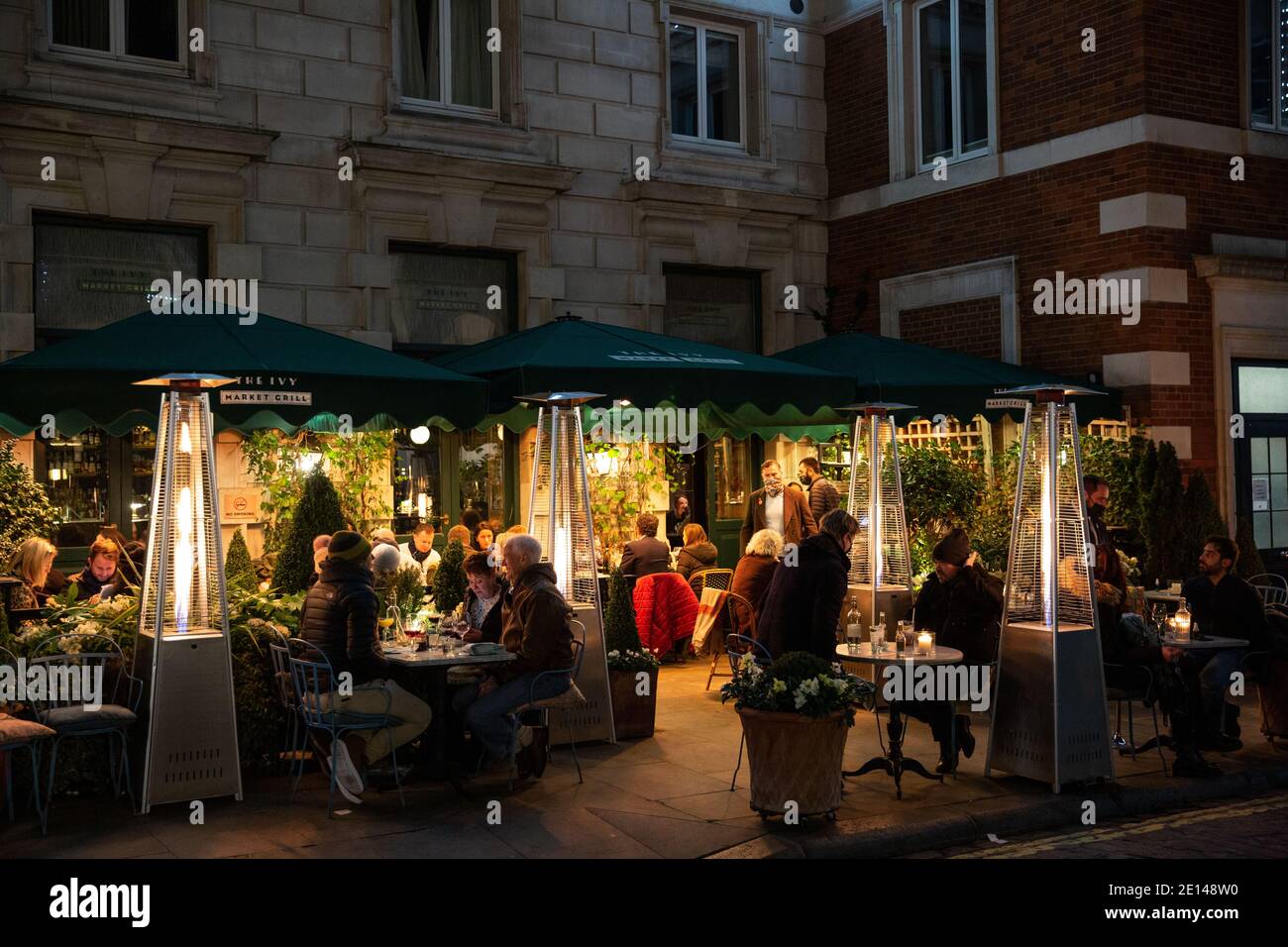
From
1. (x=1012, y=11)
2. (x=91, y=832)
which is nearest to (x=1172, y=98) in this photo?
(x=1012, y=11)

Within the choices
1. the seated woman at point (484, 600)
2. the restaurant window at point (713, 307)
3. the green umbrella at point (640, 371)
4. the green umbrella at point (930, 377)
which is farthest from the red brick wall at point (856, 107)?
the seated woman at point (484, 600)

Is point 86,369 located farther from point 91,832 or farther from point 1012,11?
point 1012,11

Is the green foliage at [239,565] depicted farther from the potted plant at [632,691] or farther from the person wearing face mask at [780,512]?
the person wearing face mask at [780,512]

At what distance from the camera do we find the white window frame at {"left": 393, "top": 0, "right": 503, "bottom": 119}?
1442 centimetres

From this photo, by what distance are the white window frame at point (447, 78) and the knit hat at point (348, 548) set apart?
26.0 ft

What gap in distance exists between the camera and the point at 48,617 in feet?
29.0

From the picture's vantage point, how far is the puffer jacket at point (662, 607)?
12539 millimetres

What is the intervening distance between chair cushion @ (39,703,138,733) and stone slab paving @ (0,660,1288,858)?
53cm

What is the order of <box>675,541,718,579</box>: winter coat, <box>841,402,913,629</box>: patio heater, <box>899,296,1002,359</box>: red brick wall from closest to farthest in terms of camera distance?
<box>841,402,913,629</box>: patio heater < <box>675,541,718,579</box>: winter coat < <box>899,296,1002,359</box>: red brick wall

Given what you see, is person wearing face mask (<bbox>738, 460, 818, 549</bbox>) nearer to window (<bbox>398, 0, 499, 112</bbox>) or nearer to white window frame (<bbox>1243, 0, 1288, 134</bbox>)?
window (<bbox>398, 0, 499, 112</bbox>)

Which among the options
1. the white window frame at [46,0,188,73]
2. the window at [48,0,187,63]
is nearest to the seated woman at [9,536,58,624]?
the white window frame at [46,0,188,73]

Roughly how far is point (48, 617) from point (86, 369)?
1719mm

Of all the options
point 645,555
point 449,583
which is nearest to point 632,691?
point 449,583
